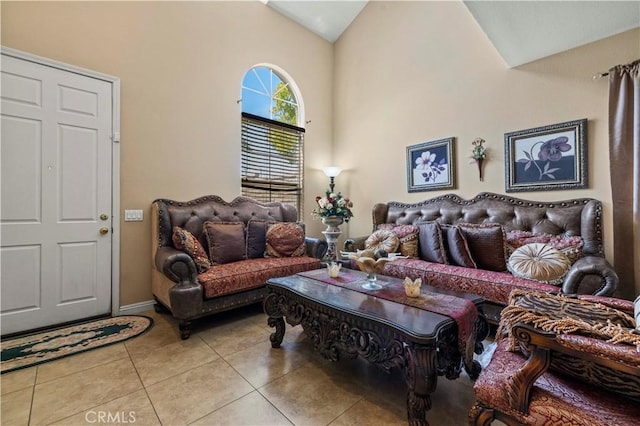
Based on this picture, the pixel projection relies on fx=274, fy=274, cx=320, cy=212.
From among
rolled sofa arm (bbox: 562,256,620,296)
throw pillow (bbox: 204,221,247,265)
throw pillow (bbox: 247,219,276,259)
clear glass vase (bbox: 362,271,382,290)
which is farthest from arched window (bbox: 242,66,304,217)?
rolled sofa arm (bbox: 562,256,620,296)

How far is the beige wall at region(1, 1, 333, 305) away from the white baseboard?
50mm

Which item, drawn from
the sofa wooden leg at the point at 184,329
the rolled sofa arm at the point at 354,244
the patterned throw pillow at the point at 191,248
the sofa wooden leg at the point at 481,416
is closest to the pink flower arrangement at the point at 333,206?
the rolled sofa arm at the point at 354,244

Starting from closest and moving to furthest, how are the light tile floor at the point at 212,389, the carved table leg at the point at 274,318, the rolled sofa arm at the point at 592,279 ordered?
the light tile floor at the point at 212,389 < the rolled sofa arm at the point at 592,279 < the carved table leg at the point at 274,318

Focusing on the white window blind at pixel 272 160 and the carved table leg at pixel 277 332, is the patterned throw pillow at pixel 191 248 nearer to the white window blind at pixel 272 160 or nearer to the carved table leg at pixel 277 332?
the carved table leg at pixel 277 332

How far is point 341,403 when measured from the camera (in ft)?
5.06

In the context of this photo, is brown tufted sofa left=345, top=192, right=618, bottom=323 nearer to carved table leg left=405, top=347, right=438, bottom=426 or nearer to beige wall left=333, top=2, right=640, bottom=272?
beige wall left=333, top=2, right=640, bottom=272

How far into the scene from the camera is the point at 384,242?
3266 millimetres

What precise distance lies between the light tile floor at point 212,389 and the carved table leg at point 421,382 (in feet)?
0.52

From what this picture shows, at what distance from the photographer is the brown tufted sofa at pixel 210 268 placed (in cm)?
232

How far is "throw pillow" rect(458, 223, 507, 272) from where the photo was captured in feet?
8.77

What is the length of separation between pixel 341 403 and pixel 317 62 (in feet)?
16.0

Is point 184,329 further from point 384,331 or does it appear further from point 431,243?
point 431,243

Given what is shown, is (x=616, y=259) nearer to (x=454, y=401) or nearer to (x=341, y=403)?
(x=454, y=401)

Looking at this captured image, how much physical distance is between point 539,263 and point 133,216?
12.8 ft
